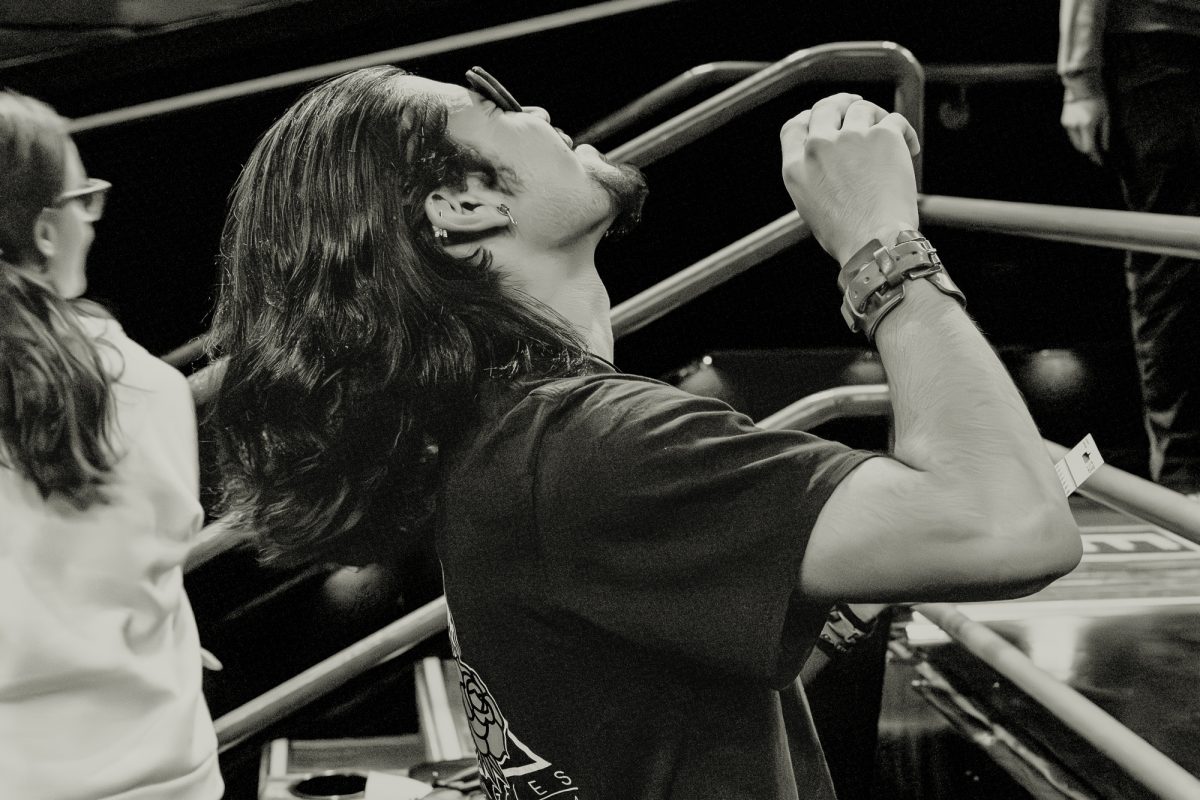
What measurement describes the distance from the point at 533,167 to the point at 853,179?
1.13 feet

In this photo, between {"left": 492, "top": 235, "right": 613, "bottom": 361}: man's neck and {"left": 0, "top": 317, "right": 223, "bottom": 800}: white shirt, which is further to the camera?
{"left": 0, "top": 317, "right": 223, "bottom": 800}: white shirt

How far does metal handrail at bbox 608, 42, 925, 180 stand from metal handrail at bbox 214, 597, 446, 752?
816 mm

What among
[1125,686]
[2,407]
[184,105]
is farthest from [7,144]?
[1125,686]

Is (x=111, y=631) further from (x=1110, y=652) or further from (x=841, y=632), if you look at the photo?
(x=1110, y=652)

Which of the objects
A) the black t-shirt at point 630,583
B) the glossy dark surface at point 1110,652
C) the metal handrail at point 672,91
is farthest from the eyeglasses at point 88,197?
the glossy dark surface at point 1110,652

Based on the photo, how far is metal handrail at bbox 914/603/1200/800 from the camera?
122 centimetres

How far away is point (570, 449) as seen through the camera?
2.93 feet

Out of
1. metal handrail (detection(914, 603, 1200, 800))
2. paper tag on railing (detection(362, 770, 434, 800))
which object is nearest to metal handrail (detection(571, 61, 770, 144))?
metal handrail (detection(914, 603, 1200, 800))

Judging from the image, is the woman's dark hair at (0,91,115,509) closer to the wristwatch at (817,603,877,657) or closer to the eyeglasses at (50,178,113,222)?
the eyeglasses at (50,178,113,222)

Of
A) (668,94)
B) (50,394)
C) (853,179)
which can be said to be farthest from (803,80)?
(50,394)

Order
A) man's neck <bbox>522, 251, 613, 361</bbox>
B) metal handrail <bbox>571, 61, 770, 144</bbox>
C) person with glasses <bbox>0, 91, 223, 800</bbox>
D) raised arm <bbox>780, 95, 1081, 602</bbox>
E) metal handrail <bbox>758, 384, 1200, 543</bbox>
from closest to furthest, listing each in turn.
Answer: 1. raised arm <bbox>780, 95, 1081, 602</bbox>
2. man's neck <bbox>522, 251, 613, 361</bbox>
3. metal handrail <bbox>758, 384, 1200, 543</bbox>
4. person with glasses <bbox>0, 91, 223, 800</bbox>
5. metal handrail <bbox>571, 61, 770, 144</bbox>

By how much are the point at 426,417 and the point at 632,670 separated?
275 mm

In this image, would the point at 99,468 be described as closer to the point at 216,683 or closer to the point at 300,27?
the point at 216,683

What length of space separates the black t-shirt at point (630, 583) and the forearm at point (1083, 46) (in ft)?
5.94
